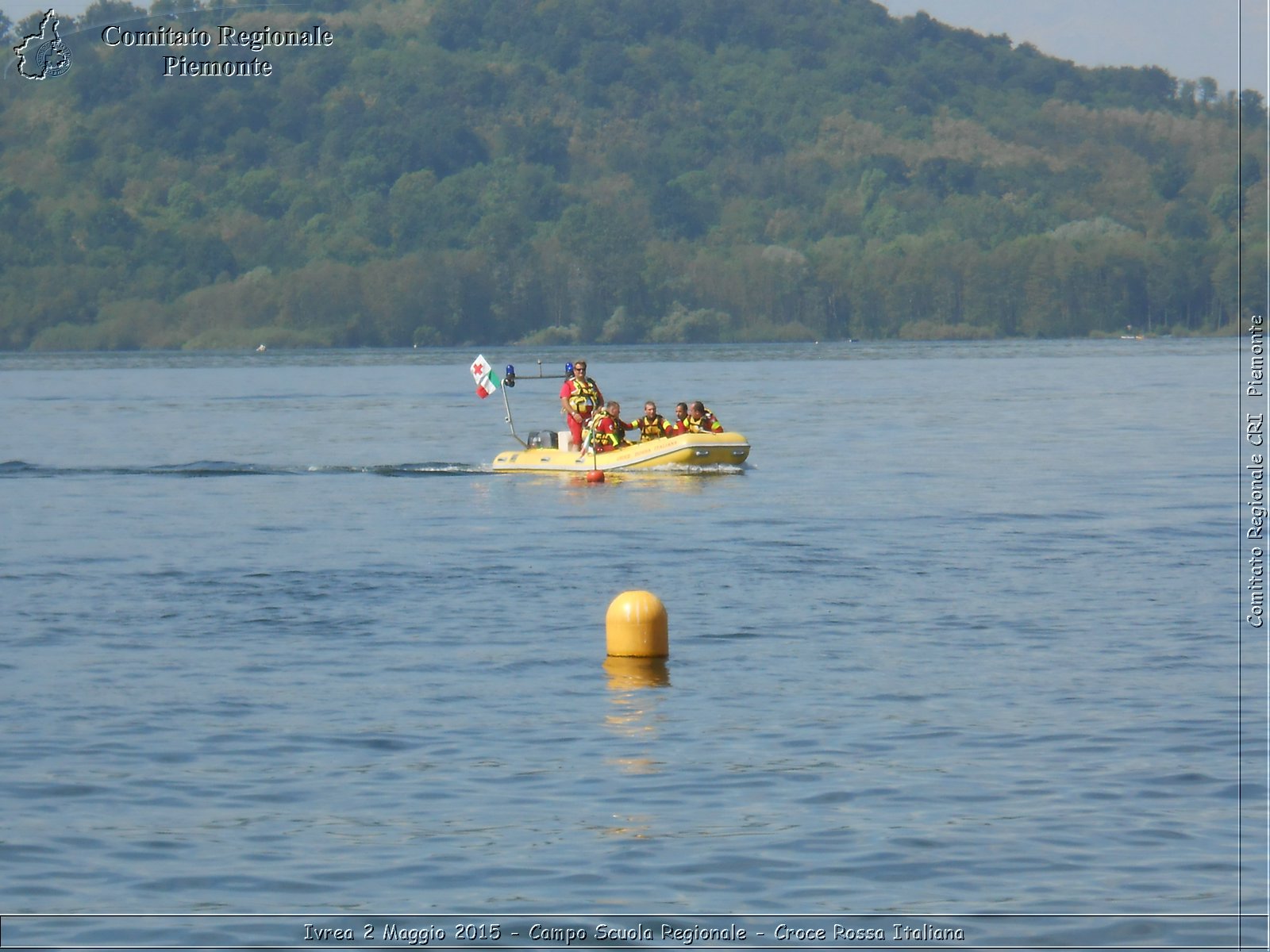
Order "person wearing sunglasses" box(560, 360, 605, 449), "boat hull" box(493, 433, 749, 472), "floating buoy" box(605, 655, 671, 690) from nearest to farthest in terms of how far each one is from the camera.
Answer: "floating buoy" box(605, 655, 671, 690) → "person wearing sunglasses" box(560, 360, 605, 449) → "boat hull" box(493, 433, 749, 472)

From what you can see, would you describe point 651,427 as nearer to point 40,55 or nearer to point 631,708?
point 631,708

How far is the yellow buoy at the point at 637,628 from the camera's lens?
18234mm

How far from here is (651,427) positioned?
36875mm

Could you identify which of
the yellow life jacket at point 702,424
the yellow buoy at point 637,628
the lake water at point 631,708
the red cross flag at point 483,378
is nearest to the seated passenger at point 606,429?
the lake water at point 631,708

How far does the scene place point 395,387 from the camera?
314ft

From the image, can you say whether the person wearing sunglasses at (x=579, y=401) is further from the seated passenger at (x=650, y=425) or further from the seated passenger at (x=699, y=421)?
the seated passenger at (x=699, y=421)

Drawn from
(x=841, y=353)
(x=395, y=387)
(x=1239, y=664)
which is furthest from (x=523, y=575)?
(x=841, y=353)

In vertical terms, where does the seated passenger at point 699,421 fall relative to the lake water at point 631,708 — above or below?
above

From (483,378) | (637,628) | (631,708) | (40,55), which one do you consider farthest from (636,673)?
(40,55)

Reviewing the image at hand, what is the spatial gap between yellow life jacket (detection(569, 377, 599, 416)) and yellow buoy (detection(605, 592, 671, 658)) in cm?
A: 1805

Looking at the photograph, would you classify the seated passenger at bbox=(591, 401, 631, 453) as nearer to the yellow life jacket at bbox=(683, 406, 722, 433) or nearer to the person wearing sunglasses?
the person wearing sunglasses

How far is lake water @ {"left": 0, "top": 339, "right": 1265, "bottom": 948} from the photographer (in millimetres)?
11641

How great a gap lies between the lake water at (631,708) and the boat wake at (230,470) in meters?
2.88

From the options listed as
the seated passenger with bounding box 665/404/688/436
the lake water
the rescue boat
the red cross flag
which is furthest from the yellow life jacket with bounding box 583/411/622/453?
the red cross flag
